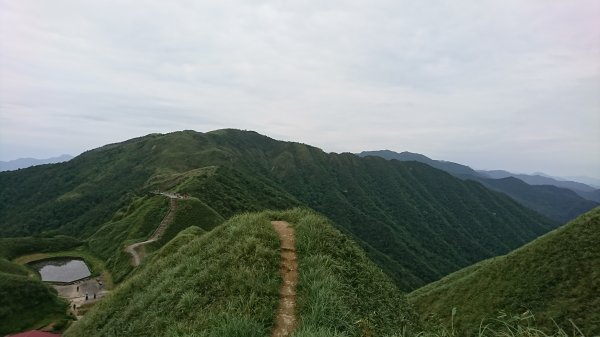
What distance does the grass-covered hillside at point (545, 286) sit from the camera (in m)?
30.0

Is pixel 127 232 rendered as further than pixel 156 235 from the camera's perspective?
Yes

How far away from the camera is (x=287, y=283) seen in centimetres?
1327

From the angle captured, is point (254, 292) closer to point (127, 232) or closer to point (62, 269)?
point (62, 269)

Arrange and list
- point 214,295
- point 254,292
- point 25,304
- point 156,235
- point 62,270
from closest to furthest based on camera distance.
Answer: point 254,292
point 214,295
point 25,304
point 62,270
point 156,235

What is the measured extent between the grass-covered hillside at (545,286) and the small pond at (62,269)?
199 ft

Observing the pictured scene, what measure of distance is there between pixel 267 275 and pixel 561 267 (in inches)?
1327

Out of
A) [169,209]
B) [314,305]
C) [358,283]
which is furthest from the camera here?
[169,209]

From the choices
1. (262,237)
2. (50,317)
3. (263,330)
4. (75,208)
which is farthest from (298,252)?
(75,208)

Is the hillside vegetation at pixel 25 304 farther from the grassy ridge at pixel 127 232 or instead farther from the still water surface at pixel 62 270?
the still water surface at pixel 62 270

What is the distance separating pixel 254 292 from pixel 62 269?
253 feet

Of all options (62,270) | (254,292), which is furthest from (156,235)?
(254,292)

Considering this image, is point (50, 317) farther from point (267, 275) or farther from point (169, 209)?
point (267, 275)

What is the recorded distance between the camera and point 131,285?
19.9 metres

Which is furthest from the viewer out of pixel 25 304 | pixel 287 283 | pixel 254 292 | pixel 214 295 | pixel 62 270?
pixel 62 270
